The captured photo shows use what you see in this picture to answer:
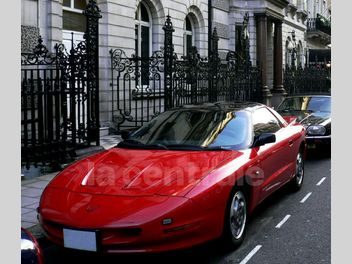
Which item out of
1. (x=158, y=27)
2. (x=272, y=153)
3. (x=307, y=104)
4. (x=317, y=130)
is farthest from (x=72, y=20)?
(x=272, y=153)

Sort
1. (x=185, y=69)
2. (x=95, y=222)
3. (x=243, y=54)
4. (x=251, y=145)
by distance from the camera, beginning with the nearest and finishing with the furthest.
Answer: (x=95, y=222), (x=251, y=145), (x=185, y=69), (x=243, y=54)

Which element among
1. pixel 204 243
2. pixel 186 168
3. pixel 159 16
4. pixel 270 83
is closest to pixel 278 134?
pixel 186 168

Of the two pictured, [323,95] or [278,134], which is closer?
[278,134]

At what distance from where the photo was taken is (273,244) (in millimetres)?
5309

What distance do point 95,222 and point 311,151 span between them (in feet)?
25.4

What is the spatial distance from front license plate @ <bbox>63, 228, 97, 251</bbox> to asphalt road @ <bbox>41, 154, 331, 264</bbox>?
8cm

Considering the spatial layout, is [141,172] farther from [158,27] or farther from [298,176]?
[158,27]

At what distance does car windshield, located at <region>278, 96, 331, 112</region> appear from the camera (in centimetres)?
1239

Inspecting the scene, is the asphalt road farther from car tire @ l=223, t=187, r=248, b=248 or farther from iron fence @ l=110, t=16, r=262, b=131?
iron fence @ l=110, t=16, r=262, b=131

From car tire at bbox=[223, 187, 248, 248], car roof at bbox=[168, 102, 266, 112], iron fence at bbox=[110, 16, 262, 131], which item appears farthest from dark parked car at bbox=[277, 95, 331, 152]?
car tire at bbox=[223, 187, 248, 248]

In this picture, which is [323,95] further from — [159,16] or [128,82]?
[159,16]

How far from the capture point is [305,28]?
127ft

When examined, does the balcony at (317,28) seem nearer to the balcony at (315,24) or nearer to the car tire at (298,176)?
the balcony at (315,24)

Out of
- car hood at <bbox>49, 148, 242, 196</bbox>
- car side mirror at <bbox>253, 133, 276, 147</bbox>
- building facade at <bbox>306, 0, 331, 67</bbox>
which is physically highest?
building facade at <bbox>306, 0, 331, 67</bbox>
